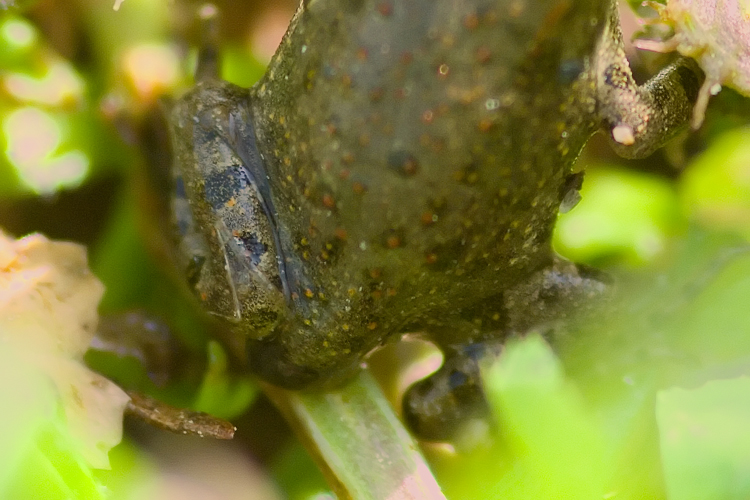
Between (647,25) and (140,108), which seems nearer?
(647,25)

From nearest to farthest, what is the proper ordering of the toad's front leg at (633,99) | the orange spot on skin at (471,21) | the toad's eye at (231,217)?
the orange spot on skin at (471,21), the toad's front leg at (633,99), the toad's eye at (231,217)

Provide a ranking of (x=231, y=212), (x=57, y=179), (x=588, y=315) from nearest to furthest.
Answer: (x=231, y=212), (x=588, y=315), (x=57, y=179)

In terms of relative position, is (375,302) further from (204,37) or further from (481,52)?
(204,37)

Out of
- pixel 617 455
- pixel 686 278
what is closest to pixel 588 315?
pixel 686 278

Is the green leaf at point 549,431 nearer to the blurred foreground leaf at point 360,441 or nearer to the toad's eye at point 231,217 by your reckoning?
the blurred foreground leaf at point 360,441

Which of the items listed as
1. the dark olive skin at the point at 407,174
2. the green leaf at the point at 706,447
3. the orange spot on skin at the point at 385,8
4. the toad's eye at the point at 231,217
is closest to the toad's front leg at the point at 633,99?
the dark olive skin at the point at 407,174
